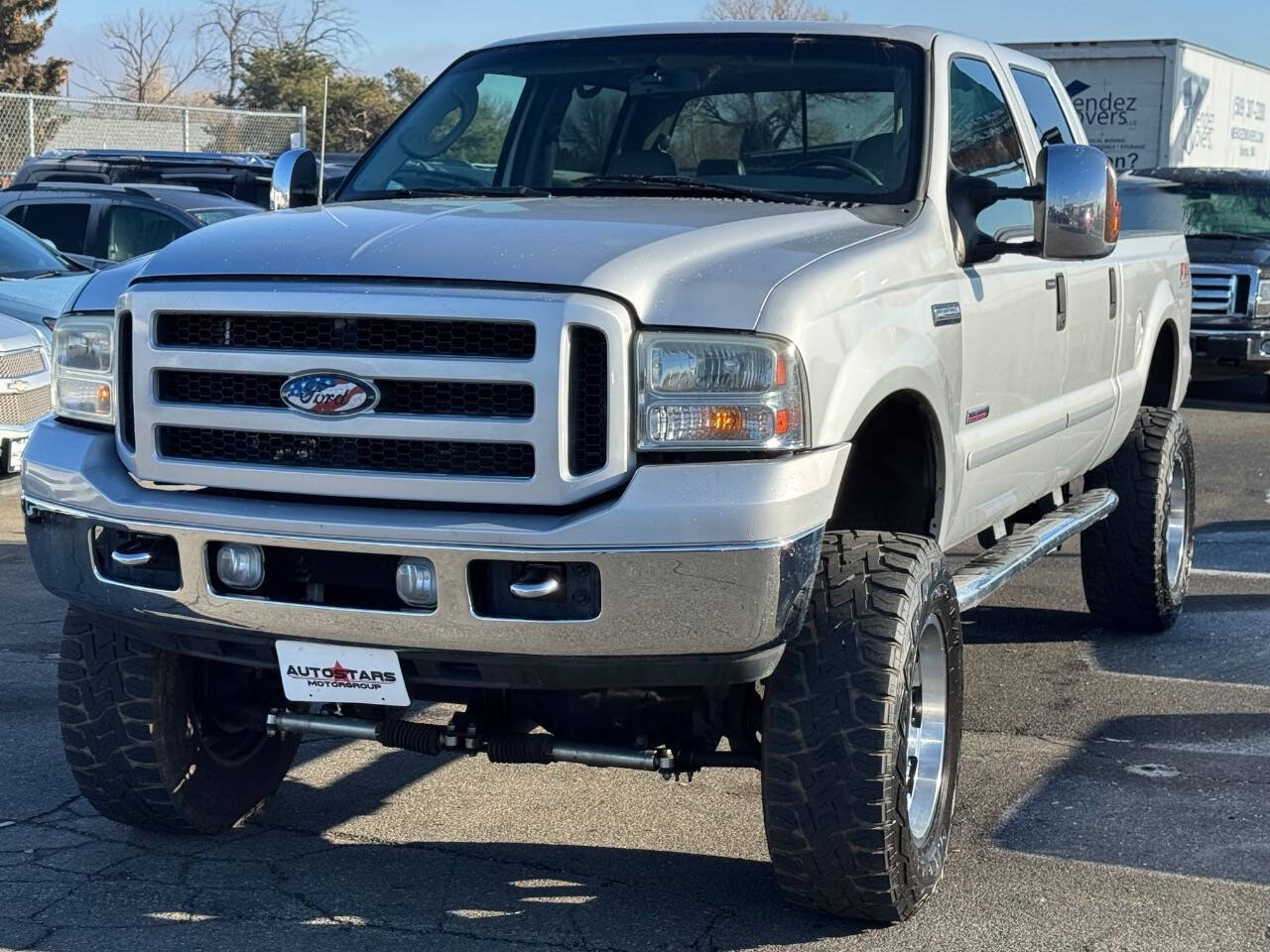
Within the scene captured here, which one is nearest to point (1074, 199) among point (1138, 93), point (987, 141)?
point (987, 141)

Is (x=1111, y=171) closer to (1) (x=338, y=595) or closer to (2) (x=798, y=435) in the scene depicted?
(2) (x=798, y=435)

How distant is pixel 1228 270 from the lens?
14.9 metres

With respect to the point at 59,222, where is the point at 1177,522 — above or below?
below

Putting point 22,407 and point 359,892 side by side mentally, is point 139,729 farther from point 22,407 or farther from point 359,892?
point 22,407

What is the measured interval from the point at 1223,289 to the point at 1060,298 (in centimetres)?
1014

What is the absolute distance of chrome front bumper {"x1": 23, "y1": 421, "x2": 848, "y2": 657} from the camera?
3.50 meters

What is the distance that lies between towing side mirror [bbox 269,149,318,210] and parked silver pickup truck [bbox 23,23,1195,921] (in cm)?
84

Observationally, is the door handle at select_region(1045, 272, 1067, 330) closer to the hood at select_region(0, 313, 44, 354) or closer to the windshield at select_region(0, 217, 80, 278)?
the hood at select_region(0, 313, 44, 354)

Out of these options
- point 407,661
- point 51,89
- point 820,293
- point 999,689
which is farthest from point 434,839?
point 51,89

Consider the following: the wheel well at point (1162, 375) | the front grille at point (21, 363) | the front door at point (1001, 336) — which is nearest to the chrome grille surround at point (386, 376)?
the front door at point (1001, 336)

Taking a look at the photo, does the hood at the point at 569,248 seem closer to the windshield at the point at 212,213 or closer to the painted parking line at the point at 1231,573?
the painted parking line at the point at 1231,573

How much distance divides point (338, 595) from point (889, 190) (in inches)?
76.4

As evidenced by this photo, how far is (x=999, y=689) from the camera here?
20.4 ft

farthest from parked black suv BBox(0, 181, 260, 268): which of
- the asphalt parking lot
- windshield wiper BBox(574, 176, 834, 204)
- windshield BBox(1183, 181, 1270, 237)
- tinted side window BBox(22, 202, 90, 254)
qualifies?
windshield wiper BBox(574, 176, 834, 204)
